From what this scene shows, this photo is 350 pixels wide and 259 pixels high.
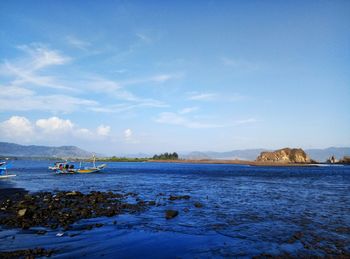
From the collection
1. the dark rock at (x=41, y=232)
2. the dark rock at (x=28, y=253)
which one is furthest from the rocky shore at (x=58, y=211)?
the dark rock at (x=28, y=253)

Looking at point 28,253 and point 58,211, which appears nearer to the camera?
point 28,253

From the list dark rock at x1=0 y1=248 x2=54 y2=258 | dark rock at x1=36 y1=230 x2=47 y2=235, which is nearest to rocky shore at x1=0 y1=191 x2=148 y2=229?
dark rock at x1=36 y1=230 x2=47 y2=235

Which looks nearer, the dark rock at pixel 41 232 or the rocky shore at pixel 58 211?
the dark rock at pixel 41 232

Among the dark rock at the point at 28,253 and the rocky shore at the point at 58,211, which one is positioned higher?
the rocky shore at the point at 58,211

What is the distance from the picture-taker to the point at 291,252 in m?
15.0

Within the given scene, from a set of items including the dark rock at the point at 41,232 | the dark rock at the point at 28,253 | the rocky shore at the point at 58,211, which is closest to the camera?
the dark rock at the point at 28,253

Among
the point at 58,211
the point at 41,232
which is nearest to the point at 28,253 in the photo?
the point at 41,232

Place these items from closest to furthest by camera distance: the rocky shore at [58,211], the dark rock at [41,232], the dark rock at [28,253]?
the dark rock at [28,253] < the dark rock at [41,232] < the rocky shore at [58,211]

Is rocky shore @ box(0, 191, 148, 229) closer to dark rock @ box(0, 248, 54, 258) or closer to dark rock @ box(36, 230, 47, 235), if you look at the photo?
dark rock @ box(36, 230, 47, 235)

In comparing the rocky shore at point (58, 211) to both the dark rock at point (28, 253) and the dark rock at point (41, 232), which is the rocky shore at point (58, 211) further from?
the dark rock at point (28, 253)

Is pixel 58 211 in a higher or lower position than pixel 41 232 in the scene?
higher

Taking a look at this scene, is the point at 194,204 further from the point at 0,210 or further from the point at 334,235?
the point at 0,210

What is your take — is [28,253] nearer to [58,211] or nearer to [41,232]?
[41,232]

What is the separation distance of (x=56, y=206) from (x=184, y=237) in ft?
48.3
